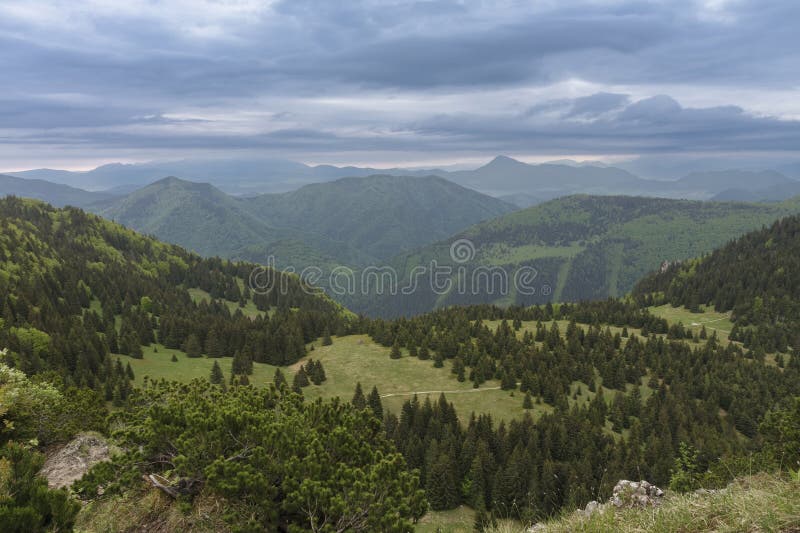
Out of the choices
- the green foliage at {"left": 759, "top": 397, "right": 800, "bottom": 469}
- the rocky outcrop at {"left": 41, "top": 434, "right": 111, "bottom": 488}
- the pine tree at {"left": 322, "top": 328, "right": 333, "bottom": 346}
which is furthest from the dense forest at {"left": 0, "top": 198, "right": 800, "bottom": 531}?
the rocky outcrop at {"left": 41, "top": 434, "right": 111, "bottom": 488}

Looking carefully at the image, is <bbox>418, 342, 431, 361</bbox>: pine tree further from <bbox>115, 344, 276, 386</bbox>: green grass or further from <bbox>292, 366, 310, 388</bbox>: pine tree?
<bbox>115, 344, 276, 386</bbox>: green grass

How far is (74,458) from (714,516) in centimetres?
3578

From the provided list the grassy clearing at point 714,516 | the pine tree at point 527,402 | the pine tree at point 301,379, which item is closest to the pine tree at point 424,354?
the pine tree at point 527,402

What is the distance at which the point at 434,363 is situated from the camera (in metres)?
115

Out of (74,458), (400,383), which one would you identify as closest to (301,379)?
(400,383)

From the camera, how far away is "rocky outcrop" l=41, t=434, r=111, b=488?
88.5 feet

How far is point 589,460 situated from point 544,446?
773 cm

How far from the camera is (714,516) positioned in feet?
40.4

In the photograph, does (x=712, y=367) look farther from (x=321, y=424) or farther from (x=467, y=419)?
(x=321, y=424)

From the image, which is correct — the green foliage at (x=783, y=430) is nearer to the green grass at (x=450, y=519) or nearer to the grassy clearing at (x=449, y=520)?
the grassy clearing at (x=449, y=520)

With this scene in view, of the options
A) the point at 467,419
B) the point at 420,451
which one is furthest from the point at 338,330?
the point at 420,451

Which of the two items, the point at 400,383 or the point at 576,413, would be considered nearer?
the point at 576,413

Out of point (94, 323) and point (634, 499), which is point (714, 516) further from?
point (94, 323)

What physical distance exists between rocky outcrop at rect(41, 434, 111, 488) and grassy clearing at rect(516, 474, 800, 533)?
2918cm
